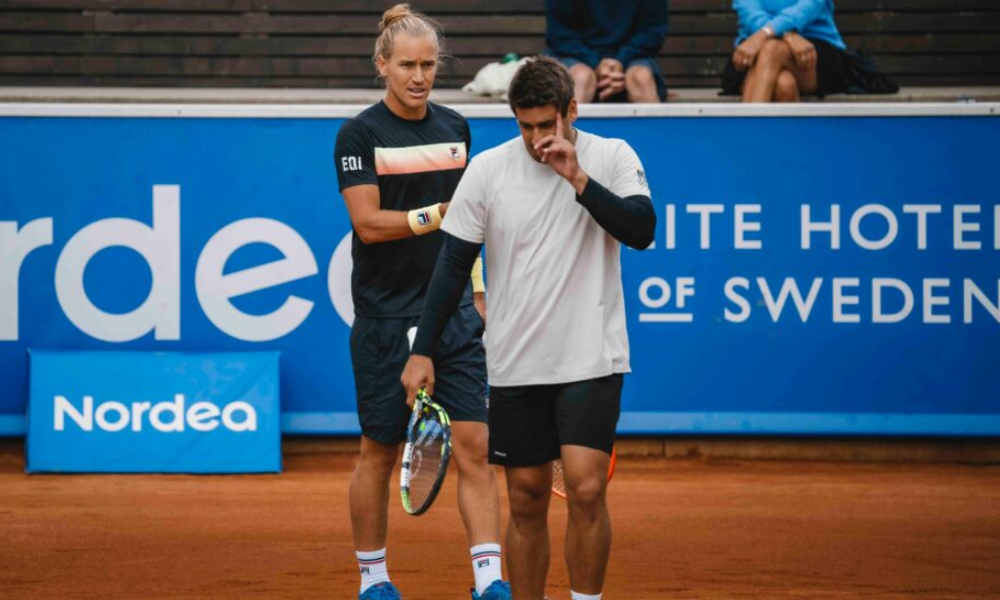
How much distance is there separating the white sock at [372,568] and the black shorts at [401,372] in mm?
437

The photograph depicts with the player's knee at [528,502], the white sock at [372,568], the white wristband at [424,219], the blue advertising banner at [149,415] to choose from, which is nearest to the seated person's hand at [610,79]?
the blue advertising banner at [149,415]

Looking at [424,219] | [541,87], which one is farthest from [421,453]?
[541,87]

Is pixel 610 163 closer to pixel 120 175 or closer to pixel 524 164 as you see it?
pixel 524 164

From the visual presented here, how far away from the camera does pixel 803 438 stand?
29.3 feet

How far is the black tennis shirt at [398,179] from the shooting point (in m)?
5.51

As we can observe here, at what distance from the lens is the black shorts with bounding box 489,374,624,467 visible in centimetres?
470

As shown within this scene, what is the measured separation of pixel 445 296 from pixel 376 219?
0.65m

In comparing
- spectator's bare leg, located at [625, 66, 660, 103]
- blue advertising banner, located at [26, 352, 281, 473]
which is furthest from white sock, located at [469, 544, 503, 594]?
spectator's bare leg, located at [625, 66, 660, 103]

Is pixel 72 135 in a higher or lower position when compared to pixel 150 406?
higher

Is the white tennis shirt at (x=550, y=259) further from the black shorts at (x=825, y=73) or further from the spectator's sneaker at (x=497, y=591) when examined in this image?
the black shorts at (x=825, y=73)

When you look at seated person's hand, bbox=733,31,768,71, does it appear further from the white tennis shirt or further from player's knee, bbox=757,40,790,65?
the white tennis shirt

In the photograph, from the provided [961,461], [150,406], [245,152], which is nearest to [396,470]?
[150,406]

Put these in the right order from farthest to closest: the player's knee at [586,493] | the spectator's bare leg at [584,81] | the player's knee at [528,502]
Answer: the spectator's bare leg at [584,81] < the player's knee at [528,502] < the player's knee at [586,493]

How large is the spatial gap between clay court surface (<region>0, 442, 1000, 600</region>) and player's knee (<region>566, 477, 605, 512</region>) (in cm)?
119
